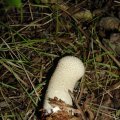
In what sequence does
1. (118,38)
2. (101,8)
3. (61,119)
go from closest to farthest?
(61,119) → (118,38) → (101,8)

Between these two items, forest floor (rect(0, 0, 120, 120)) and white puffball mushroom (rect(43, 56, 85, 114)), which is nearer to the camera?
white puffball mushroom (rect(43, 56, 85, 114))

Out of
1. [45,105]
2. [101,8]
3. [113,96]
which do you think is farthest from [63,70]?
[101,8]

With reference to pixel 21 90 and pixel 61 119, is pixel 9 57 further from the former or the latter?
pixel 61 119

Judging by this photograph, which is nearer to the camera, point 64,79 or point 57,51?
point 64,79

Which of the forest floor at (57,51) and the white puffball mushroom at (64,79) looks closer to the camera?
the white puffball mushroom at (64,79)
